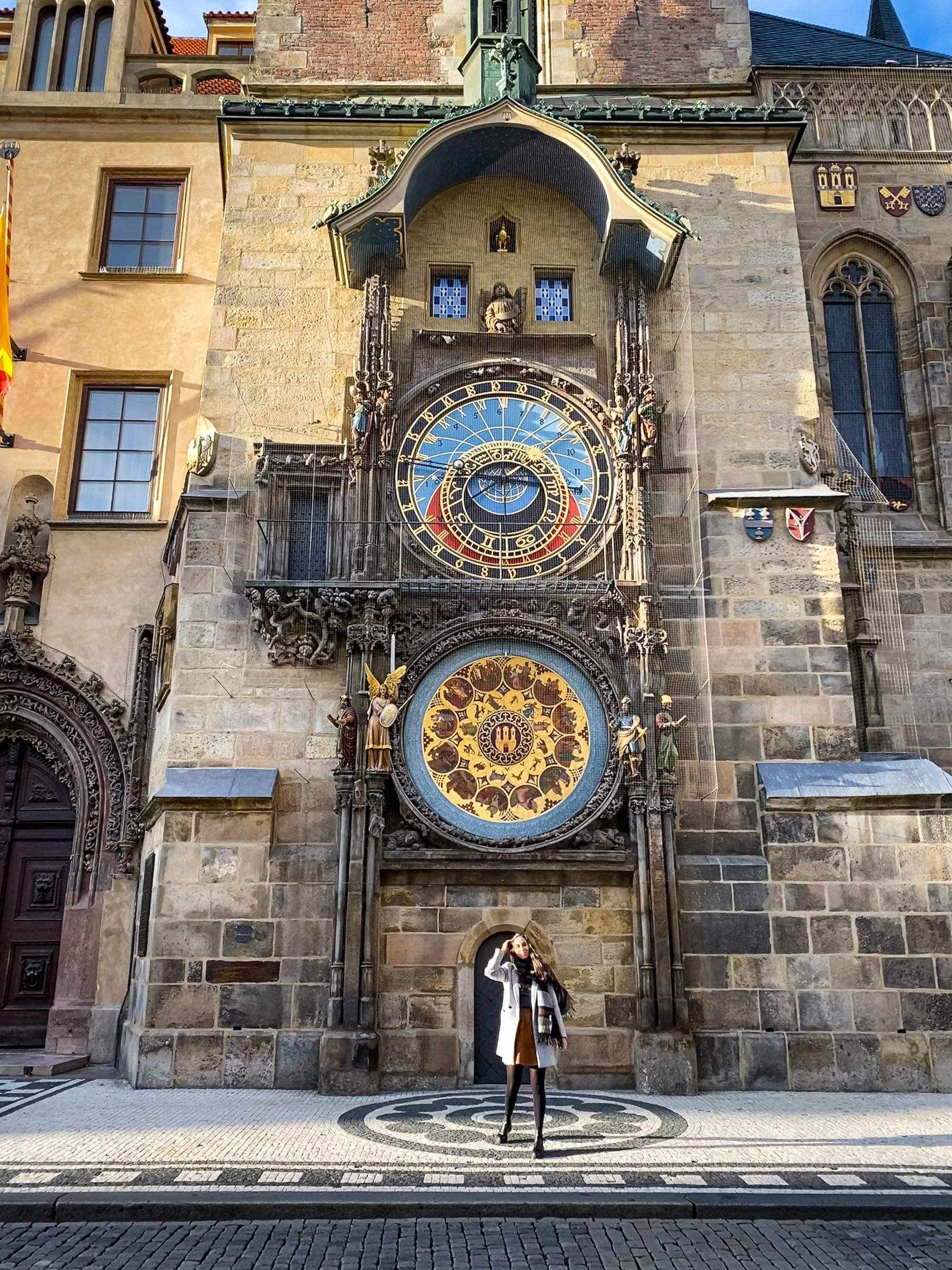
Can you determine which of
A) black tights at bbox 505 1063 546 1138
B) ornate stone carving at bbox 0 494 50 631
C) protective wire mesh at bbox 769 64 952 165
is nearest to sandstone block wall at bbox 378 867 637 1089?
black tights at bbox 505 1063 546 1138

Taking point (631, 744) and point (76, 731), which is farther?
point (76, 731)

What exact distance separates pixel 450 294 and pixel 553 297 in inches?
49.0

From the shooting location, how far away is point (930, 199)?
15.9m

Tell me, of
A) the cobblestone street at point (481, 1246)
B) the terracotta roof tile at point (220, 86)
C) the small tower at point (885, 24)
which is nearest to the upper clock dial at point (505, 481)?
the cobblestone street at point (481, 1246)

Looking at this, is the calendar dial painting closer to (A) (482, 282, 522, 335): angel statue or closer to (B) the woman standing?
(B) the woman standing

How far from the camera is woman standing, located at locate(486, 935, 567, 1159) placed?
25.4 ft

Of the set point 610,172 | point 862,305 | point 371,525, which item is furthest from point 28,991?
point 862,305

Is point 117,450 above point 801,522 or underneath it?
above

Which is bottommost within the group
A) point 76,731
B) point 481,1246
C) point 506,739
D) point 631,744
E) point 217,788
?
point 481,1246

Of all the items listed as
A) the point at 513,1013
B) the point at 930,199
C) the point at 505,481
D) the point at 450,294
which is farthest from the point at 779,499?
the point at 513,1013

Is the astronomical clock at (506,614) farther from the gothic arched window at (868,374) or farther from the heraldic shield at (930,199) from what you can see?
the heraldic shield at (930,199)

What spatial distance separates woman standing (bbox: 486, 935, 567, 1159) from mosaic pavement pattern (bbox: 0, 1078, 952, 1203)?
43cm

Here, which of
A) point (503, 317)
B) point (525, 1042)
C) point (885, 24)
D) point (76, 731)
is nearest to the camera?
point (525, 1042)

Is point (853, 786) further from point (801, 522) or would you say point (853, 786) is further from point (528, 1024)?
point (528, 1024)
